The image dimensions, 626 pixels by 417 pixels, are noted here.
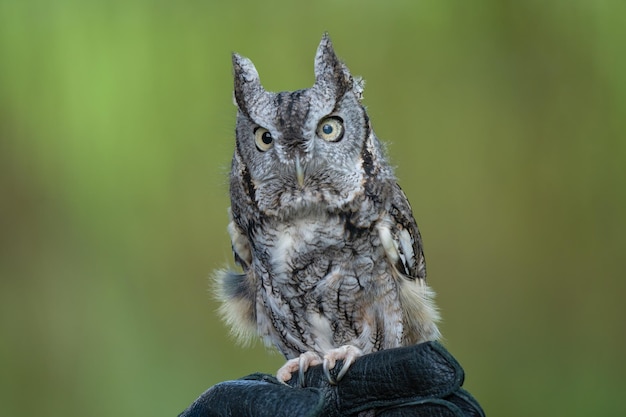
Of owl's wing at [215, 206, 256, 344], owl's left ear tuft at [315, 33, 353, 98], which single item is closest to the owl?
owl's left ear tuft at [315, 33, 353, 98]

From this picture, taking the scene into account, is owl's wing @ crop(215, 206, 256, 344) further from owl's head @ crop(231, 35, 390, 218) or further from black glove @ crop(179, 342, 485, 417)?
black glove @ crop(179, 342, 485, 417)

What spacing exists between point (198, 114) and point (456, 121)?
1.09 m

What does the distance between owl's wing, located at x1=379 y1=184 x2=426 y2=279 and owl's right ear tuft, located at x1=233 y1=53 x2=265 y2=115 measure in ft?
1.23

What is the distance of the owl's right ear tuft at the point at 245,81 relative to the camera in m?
1.40

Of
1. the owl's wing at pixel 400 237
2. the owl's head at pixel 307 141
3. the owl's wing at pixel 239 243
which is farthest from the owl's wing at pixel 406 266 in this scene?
the owl's wing at pixel 239 243

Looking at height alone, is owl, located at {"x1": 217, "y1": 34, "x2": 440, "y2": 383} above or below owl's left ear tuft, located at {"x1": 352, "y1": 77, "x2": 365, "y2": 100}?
below

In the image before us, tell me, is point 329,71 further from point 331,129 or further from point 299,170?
point 299,170

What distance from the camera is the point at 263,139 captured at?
1408 millimetres

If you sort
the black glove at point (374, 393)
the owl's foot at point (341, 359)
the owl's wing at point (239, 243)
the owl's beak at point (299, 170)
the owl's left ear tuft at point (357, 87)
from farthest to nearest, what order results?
the owl's wing at point (239, 243) → the owl's left ear tuft at point (357, 87) → the owl's beak at point (299, 170) → the owl's foot at point (341, 359) → the black glove at point (374, 393)

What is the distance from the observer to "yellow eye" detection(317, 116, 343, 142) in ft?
4.55

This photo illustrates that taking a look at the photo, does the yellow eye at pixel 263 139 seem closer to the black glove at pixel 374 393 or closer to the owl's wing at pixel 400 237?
the owl's wing at pixel 400 237

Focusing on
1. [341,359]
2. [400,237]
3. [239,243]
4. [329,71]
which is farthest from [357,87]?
[341,359]

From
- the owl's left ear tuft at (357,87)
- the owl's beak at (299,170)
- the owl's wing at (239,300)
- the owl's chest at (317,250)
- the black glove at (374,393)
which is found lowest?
the black glove at (374,393)

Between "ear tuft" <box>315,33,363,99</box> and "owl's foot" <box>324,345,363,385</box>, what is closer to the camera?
"owl's foot" <box>324,345,363,385</box>
